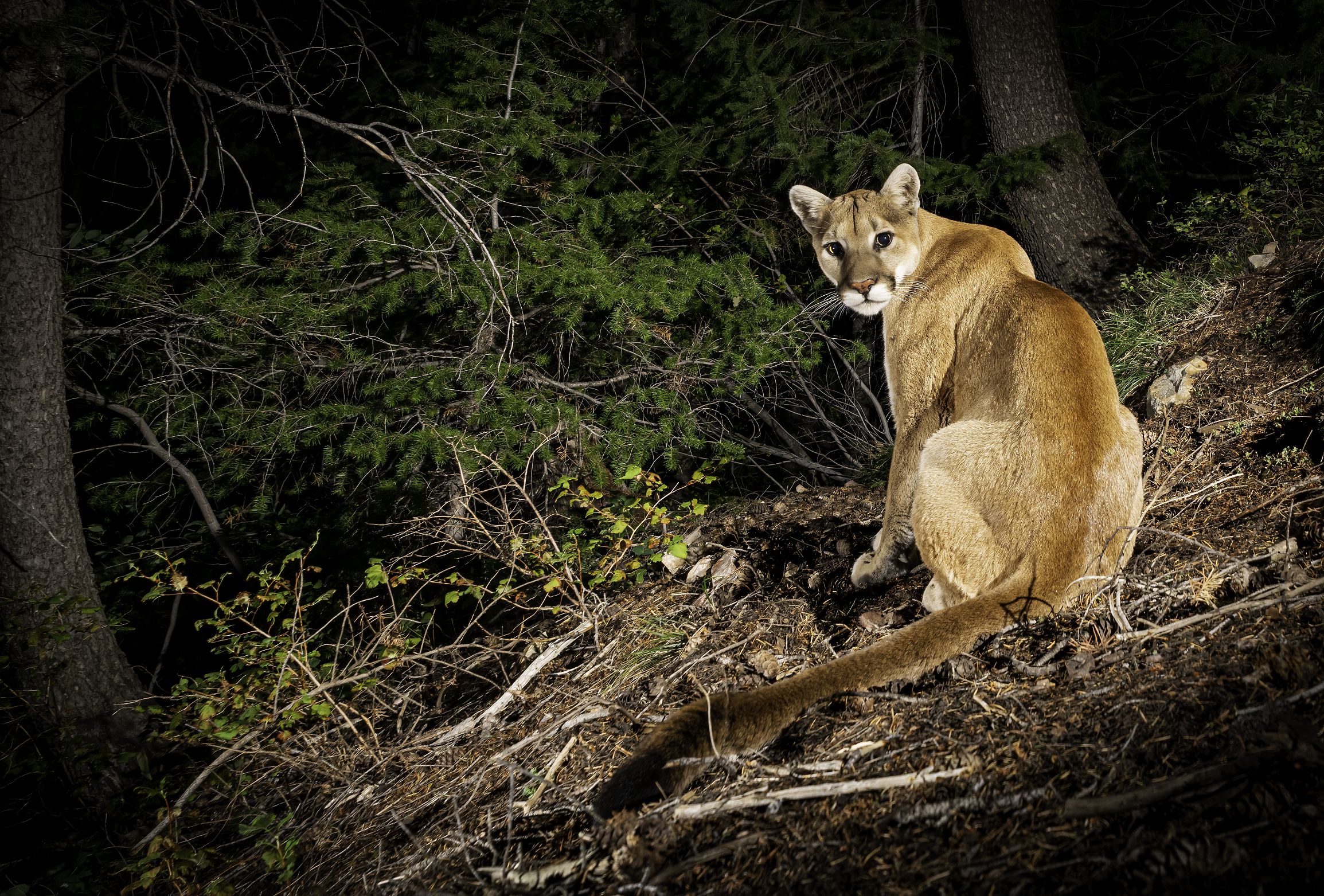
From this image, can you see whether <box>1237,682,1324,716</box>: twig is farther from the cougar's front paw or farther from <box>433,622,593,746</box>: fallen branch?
<box>433,622,593,746</box>: fallen branch

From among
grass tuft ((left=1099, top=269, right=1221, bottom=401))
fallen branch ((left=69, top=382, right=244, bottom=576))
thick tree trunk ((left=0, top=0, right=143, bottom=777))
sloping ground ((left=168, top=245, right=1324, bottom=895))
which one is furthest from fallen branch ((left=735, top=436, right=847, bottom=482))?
thick tree trunk ((left=0, top=0, right=143, bottom=777))

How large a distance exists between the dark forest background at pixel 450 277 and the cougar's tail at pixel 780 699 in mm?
1704

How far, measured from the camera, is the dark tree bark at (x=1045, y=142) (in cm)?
616

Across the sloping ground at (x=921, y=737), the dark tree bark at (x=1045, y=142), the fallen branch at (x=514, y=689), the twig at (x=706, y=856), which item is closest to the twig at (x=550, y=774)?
the sloping ground at (x=921, y=737)

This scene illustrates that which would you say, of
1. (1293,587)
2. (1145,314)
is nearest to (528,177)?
(1145,314)

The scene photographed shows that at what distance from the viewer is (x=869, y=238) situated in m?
4.62

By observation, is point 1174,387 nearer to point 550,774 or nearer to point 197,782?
point 550,774

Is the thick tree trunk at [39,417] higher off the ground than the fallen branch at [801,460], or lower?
higher

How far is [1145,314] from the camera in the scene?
536 cm

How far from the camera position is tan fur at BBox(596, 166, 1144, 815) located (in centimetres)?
245

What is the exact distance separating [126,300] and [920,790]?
5730 millimetres

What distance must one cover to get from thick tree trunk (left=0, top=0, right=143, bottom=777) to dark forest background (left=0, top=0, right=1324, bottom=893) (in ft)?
0.06

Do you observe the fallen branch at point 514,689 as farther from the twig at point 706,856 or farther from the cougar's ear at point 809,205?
the cougar's ear at point 809,205

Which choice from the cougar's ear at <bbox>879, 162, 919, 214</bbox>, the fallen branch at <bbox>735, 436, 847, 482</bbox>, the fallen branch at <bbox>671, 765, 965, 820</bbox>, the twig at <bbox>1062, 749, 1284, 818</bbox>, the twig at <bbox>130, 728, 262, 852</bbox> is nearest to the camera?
the twig at <bbox>1062, 749, 1284, 818</bbox>
